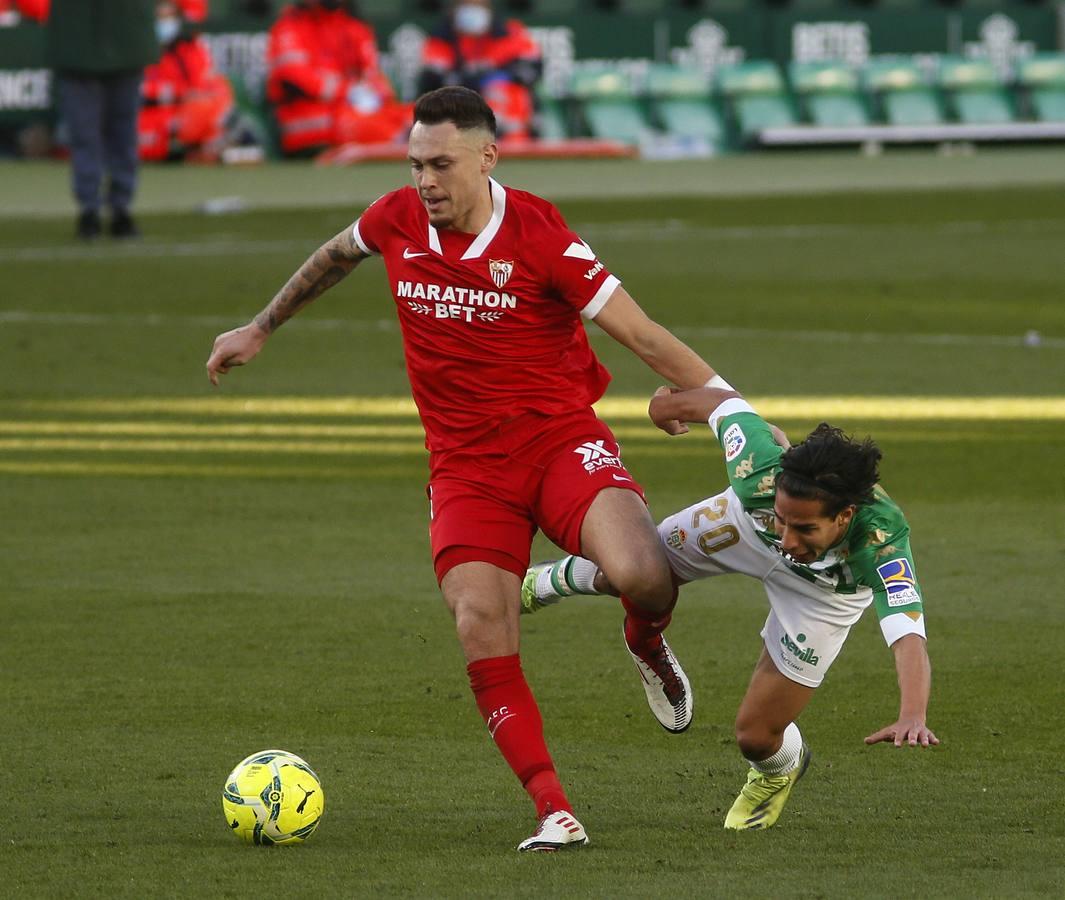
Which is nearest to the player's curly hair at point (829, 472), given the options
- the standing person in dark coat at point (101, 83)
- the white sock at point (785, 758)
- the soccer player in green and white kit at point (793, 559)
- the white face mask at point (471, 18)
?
the soccer player in green and white kit at point (793, 559)

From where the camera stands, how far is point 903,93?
3538 centimetres

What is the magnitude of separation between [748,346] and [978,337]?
64.6 inches

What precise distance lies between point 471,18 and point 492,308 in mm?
24247

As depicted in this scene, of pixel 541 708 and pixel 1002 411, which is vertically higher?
pixel 541 708

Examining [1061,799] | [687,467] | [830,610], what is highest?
[830,610]

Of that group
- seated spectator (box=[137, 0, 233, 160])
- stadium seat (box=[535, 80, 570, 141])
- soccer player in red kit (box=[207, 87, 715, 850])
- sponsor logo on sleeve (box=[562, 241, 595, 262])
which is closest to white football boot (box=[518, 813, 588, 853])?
soccer player in red kit (box=[207, 87, 715, 850])

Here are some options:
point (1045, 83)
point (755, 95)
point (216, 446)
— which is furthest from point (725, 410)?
point (1045, 83)

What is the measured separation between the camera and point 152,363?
48.3 feet

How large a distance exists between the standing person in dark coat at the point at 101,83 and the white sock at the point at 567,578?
1370 cm

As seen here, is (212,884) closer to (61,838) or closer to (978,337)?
(61,838)

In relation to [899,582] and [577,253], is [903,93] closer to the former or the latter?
[577,253]

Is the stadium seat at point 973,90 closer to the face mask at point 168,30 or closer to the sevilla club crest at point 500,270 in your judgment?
the face mask at point 168,30

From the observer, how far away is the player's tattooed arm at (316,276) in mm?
6699

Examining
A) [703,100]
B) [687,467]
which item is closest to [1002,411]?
[687,467]
